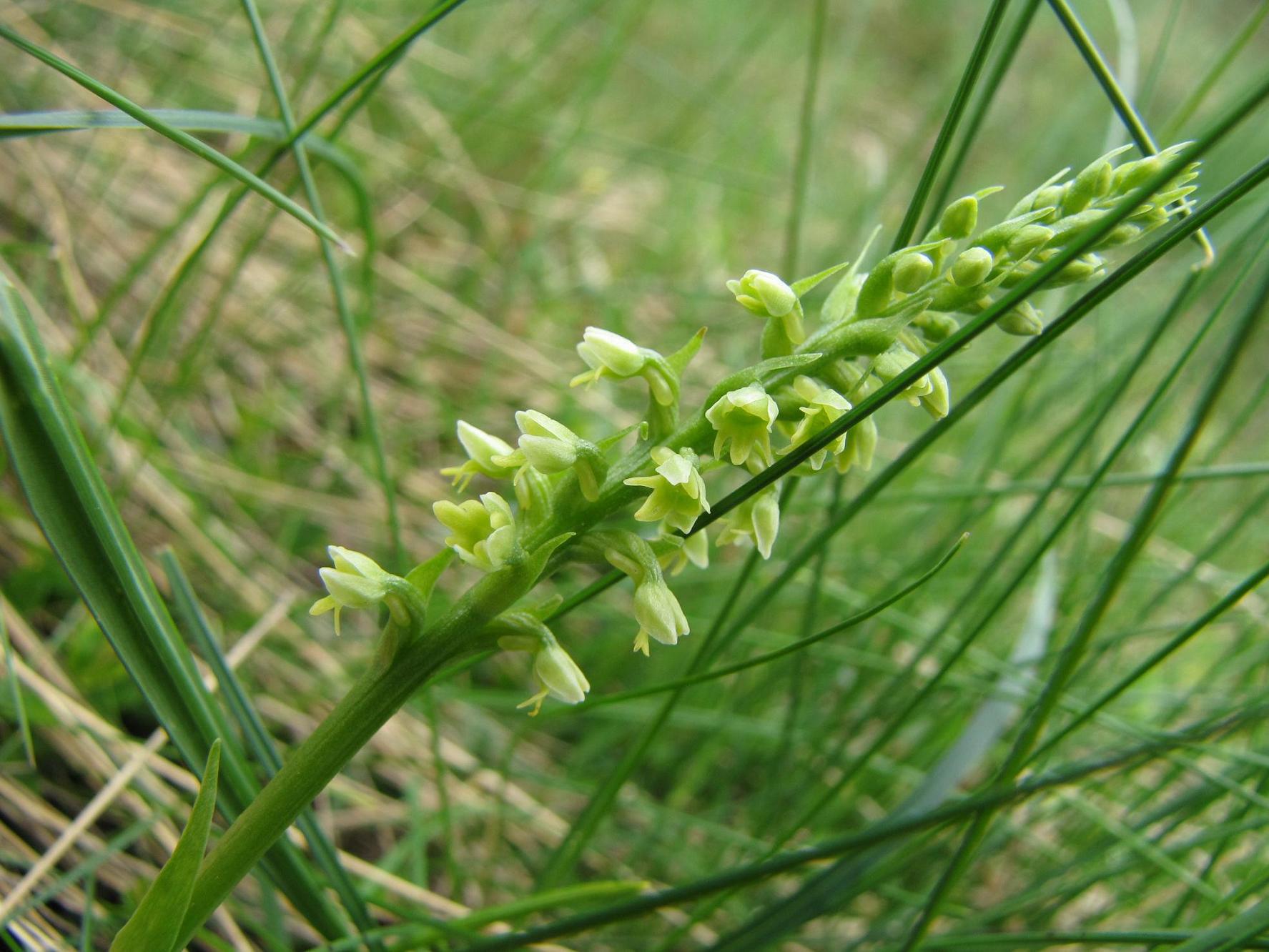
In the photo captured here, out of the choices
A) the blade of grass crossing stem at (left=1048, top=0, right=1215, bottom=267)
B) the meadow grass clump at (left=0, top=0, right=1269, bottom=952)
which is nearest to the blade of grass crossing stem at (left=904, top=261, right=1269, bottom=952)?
the meadow grass clump at (left=0, top=0, right=1269, bottom=952)

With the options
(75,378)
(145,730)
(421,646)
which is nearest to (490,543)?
(421,646)

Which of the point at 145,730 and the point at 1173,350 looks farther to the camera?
the point at 1173,350

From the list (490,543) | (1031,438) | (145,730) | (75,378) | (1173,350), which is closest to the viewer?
(490,543)

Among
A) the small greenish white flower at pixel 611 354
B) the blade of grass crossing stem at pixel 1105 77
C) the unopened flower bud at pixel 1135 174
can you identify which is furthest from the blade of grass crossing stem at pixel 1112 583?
the small greenish white flower at pixel 611 354

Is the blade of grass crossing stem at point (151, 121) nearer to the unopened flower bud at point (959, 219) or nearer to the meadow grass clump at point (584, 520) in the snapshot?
the meadow grass clump at point (584, 520)

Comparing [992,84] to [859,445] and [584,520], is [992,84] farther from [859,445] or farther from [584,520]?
[584,520]

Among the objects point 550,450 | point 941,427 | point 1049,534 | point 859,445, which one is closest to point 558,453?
point 550,450

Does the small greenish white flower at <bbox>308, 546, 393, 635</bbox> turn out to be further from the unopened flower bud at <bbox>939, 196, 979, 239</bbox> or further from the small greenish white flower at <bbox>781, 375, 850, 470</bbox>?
the unopened flower bud at <bbox>939, 196, 979, 239</bbox>

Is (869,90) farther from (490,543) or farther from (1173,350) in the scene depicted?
(490,543)
